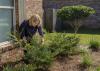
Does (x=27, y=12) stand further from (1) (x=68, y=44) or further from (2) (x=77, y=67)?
(2) (x=77, y=67)

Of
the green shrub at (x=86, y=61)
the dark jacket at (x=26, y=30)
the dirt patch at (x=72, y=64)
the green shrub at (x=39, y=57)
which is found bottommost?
the dirt patch at (x=72, y=64)

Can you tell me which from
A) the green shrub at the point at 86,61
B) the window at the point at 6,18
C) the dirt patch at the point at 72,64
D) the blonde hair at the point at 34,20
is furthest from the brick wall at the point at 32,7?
the green shrub at the point at 86,61

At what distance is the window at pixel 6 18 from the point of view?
8.45 metres

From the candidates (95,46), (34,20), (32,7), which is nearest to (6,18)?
(34,20)

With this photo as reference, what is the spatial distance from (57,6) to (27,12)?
12529 millimetres

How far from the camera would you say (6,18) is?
28.5 feet

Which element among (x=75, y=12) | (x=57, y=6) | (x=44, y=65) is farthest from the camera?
(x=57, y=6)

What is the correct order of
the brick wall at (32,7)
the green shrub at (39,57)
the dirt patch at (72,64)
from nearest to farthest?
the green shrub at (39,57)
the dirt patch at (72,64)
the brick wall at (32,7)

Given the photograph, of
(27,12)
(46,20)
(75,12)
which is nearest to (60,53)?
(27,12)

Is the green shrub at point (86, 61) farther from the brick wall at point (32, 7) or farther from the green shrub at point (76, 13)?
the green shrub at point (76, 13)

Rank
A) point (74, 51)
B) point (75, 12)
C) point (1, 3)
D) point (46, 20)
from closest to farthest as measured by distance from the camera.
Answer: point (1, 3) < point (74, 51) < point (75, 12) < point (46, 20)

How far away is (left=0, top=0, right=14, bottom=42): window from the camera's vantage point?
845 cm

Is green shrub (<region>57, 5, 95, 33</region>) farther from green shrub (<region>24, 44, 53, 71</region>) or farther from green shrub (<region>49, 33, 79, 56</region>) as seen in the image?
green shrub (<region>24, 44, 53, 71</region>)

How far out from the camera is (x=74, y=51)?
352 inches
